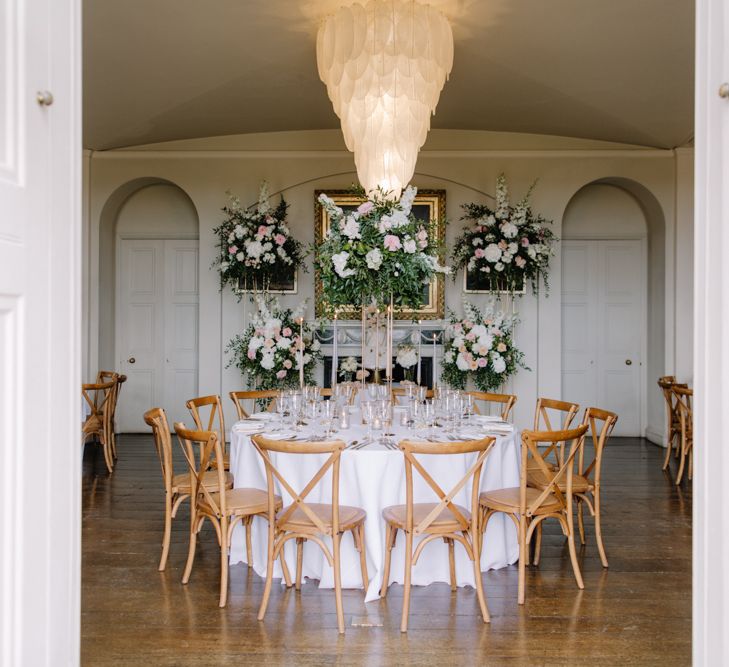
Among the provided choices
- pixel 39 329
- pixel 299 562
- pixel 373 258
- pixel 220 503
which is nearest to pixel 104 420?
pixel 220 503

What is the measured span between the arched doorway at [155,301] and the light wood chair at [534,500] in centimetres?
582

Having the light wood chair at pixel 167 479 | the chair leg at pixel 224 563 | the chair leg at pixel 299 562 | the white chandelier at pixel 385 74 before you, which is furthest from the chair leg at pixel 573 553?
the white chandelier at pixel 385 74

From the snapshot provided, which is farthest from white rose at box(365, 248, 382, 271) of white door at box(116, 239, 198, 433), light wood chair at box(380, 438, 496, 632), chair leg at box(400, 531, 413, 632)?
white door at box(116, 239, 198, 433)

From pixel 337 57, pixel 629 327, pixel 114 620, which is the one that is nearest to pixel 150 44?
pixel 337 57

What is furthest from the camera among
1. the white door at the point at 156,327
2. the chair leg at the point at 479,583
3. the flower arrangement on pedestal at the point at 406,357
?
the white door at the point at 156,327

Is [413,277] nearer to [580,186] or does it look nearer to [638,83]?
[638,83]

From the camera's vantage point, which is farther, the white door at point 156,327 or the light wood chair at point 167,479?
the white door at point 156,327

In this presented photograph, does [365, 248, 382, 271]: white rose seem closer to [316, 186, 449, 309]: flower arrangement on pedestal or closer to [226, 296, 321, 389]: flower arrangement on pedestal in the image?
[316, 186, 449, 309]: flower arrangement on pedestal

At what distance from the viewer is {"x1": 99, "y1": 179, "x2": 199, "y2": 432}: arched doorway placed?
8.77 meters

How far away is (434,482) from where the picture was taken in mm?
3289

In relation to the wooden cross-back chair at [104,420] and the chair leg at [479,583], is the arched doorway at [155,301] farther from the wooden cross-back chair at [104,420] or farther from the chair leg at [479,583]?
the chair leg at [479,583]

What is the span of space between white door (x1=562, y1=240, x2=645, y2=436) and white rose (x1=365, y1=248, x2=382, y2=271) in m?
5.20

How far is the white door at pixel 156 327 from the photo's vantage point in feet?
28.8

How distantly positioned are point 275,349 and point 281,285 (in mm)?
1291
